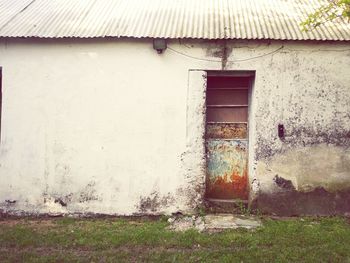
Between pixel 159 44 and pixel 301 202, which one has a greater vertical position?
pixel 159 44

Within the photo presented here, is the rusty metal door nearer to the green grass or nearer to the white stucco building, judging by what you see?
the white stucco building

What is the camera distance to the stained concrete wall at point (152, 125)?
7117mm

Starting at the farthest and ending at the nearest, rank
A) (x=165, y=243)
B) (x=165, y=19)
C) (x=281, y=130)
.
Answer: (x=165, y=19)
(x=281, y=130)
(x=165, y=243)

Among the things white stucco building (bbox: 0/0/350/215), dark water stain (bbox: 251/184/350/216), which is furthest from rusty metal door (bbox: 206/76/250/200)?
dark water stain (bbox: 251/184/350/216)

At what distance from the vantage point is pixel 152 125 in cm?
720

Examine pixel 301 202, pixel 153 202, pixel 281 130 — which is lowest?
pixel 153 202

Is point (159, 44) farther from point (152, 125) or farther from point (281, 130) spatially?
point (281, 130)

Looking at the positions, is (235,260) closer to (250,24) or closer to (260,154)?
(260,154)

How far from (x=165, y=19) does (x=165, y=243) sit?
4.29 m

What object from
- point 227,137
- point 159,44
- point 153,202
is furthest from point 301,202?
point 159,44

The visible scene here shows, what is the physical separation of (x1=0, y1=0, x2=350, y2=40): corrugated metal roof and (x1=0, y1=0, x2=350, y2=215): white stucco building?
5cm

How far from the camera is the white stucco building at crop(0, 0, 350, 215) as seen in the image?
711 cm

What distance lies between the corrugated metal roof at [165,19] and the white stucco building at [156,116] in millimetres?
51

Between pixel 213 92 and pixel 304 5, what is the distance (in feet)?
9.44
